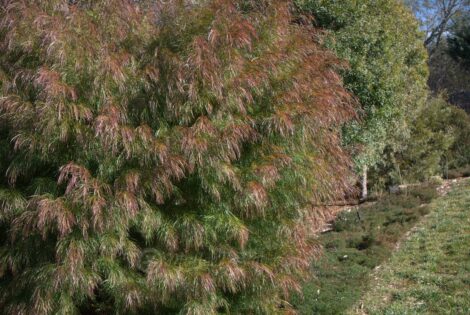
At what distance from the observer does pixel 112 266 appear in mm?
4887

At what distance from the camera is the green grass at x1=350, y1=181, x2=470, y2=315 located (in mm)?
7418

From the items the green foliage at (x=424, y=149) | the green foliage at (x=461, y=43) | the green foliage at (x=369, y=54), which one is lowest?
the green foliage at (x=424, y=149)

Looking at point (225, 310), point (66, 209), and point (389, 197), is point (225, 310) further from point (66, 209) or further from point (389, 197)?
point (389, 197)

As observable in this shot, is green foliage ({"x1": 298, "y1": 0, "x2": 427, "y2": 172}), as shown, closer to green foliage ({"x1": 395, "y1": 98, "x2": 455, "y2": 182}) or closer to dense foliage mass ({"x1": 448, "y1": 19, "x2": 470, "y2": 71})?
green foliage ({"x1": 395, "y1": 98, "x2": 455, "y2": 182})

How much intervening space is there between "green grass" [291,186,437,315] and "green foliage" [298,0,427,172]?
1.18 meters

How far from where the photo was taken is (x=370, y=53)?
9664mm

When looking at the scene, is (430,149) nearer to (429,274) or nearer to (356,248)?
(356,248)

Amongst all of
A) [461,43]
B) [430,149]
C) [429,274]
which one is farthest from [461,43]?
[429,274]

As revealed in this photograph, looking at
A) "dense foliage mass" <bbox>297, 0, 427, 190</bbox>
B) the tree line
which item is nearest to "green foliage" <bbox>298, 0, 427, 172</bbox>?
"dense foliage mass" <bbox>297, 0, 427, 190</bbox>

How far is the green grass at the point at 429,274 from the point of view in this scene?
742cm

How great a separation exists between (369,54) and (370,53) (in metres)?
0.03

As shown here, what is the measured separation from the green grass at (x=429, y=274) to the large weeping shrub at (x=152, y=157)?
2461 millimetres

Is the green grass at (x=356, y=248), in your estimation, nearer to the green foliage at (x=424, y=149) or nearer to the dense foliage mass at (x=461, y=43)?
the green foliage at (x=424, y=149)

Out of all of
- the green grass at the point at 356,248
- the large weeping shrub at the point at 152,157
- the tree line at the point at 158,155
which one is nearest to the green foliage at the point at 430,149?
the green grass at the point at 356,248
